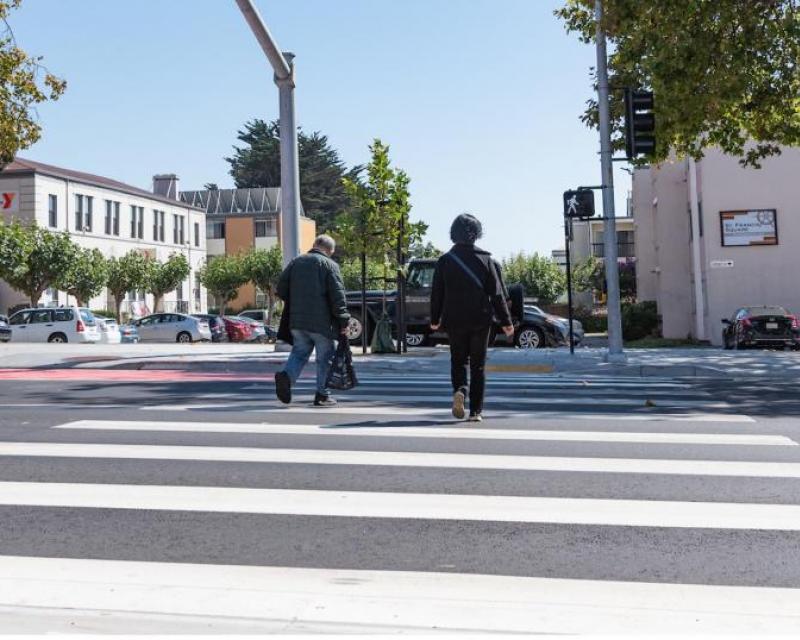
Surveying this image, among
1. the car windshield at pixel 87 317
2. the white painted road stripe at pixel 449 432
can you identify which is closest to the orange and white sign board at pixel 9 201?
the car windshield at pixel 87 317

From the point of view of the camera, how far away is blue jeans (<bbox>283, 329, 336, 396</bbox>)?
29.8ft

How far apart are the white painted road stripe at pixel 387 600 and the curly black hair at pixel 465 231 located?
4.67 metres

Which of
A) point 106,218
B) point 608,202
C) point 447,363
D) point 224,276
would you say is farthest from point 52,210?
point 608,202

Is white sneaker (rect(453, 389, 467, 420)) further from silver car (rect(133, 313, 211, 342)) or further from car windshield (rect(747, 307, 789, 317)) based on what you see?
silver car (rect(133, 313, 211, 342))

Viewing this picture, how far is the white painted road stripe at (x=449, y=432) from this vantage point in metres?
6.97

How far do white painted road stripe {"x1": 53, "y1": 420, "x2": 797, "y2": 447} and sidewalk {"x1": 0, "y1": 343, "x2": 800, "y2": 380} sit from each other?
7160 mm

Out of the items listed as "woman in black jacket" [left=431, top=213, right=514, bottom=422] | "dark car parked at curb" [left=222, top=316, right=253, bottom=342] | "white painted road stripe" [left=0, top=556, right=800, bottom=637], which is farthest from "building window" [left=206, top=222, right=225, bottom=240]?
"white painted road stripe" [left=0, top=556, right=800, bottom=637]

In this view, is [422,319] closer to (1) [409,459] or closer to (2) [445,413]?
(2) [445,413]

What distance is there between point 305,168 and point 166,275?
29583mm

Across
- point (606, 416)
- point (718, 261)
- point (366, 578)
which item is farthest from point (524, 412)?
point (718, 261)

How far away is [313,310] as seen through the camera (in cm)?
899

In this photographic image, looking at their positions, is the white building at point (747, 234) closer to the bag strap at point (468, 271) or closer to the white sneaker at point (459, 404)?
the bag strap at point (468, 271)

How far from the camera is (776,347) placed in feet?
82.3

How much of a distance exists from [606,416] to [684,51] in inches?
410
